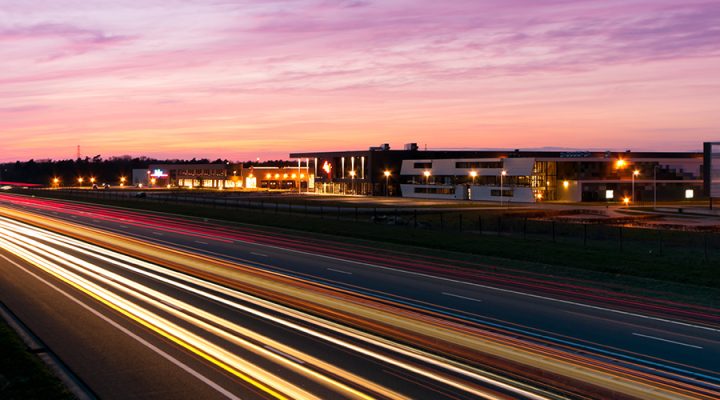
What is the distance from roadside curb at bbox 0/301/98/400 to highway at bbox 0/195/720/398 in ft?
0.97

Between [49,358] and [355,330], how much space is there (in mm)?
7710

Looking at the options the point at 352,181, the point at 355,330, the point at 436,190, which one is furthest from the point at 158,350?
the point at 352,181

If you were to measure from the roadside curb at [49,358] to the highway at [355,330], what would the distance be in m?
0.29

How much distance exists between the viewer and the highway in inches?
534

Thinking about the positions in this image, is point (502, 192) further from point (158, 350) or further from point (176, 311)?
point (158, 350)

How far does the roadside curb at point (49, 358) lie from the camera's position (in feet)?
42.7

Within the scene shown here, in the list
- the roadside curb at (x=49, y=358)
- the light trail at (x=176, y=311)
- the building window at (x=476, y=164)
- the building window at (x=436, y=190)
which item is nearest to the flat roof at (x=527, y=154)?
the building window at (x=476, y=164)

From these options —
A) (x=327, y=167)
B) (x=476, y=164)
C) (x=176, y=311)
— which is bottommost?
(x=176, y=311)

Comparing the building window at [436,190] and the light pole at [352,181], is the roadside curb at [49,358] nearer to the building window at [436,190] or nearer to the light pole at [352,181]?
the building window at [436,190]

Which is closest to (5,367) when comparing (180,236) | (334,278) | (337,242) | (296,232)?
(334,278)

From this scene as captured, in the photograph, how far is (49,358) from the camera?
15391 mm

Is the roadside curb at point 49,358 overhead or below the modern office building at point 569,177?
below

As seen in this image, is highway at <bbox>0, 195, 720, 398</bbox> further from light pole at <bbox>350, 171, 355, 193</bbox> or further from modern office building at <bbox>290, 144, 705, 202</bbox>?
light pole at <bbox>350, 171, 355, 193</bbox>

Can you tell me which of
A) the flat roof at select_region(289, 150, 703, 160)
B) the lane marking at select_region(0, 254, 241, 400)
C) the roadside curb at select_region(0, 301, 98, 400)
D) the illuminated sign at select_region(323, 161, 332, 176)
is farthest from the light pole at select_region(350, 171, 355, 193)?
the roadside curb at select_region(0, 301, 98, 400)
